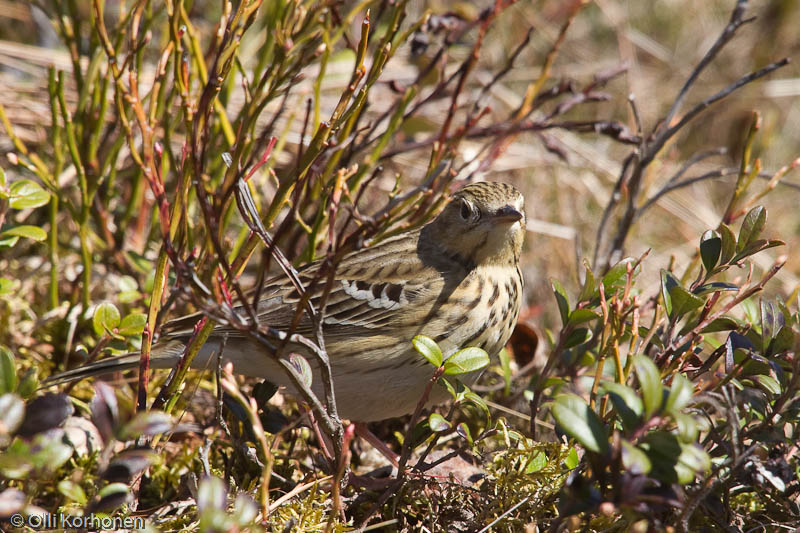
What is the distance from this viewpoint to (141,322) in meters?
2.88

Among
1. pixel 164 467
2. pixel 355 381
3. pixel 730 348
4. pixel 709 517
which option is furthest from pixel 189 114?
pixel 709 517

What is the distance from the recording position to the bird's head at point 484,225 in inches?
123

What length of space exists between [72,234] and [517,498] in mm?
3006

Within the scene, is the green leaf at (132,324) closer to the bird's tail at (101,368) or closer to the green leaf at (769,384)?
the bird's tail at (101,368)

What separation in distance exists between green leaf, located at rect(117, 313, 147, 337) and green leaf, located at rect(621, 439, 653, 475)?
185 cm

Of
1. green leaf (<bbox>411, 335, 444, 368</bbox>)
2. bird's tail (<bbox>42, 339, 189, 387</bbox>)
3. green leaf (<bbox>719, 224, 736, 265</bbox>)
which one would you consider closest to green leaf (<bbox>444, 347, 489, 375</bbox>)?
green leaf (<bbox>411, 335, 444, 368</bbox>)

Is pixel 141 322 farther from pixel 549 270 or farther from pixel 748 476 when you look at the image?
pixel 549 270

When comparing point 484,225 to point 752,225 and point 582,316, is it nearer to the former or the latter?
point 582,316

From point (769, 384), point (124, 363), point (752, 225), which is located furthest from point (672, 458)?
point (124, 363)

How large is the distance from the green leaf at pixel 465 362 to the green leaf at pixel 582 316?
510mm

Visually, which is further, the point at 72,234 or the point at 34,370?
the point at 72,234

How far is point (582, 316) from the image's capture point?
2.71 metres

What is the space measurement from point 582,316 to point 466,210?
77 cm

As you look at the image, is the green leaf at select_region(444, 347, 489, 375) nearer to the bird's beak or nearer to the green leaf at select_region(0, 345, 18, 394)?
the bird's beak
